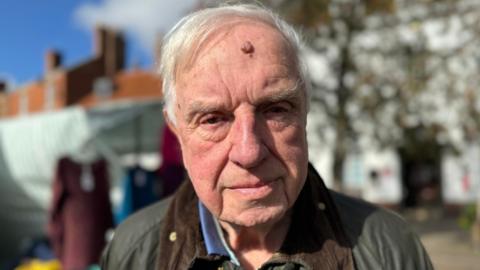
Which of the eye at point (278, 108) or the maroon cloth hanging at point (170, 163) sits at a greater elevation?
the eye at point (278, 108)

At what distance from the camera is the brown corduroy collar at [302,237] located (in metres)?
1.32

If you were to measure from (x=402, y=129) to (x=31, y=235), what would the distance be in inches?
290

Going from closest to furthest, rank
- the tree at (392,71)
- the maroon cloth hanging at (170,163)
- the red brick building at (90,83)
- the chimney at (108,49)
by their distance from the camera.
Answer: the maroon cloth hanging at (170,163), the tree at (392,71), the red brick building at (90,83), the chimney at (108,49)

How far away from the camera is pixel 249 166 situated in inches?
47.6

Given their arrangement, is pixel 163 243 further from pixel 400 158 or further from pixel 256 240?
pixel 400 158

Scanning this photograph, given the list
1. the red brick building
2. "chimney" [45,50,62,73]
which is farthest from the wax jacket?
"chimney" [45,50,62,73]

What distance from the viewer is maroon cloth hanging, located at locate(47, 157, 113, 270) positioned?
4539 mm

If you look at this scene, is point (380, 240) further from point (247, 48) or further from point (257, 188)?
point (247, 48)

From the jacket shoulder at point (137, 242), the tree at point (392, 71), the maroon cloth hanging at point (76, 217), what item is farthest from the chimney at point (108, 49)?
the jacket shoulder at point (137, 242)

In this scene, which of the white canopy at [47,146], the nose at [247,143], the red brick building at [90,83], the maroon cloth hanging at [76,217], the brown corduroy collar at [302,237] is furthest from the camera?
the red brick building at [90,83]

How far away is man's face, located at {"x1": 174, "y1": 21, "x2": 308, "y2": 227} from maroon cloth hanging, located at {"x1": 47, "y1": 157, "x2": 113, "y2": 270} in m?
3.68

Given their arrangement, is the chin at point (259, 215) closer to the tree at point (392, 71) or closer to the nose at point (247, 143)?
the nose at point (247, 143)

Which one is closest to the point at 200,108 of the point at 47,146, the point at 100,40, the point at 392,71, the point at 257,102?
the point at 257,102

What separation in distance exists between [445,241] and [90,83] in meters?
28.1
